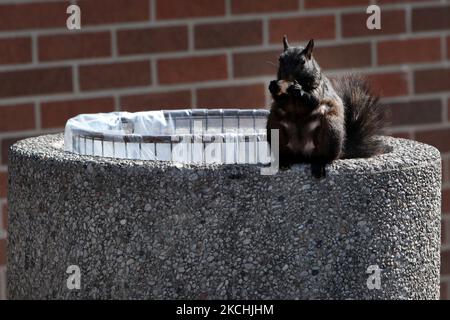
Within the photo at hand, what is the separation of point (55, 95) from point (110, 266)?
1248 millimetres

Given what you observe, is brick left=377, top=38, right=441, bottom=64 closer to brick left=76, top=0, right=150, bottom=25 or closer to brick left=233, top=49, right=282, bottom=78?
brick left=233, top=49, right=282, bottom=78

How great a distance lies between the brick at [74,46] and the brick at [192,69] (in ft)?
0.66

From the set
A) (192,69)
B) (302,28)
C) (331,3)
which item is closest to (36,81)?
(192,69)

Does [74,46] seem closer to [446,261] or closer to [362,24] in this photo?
[362,24]

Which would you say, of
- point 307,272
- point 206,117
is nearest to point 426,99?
point 206,117

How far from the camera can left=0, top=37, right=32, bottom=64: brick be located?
374cm

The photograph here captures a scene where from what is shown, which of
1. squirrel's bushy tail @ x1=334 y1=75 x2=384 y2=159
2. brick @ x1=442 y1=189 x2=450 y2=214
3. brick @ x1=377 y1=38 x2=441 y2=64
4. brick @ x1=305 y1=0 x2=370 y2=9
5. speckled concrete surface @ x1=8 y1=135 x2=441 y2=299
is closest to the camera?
speckled concrete surface @ x1=8 y1=135 x2=441 y2=299

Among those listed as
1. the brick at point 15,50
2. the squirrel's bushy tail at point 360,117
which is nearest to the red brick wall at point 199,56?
the brick at point 15,50

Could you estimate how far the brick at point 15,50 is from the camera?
374 centimetres

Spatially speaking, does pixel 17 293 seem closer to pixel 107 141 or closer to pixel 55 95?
pixel 107 141

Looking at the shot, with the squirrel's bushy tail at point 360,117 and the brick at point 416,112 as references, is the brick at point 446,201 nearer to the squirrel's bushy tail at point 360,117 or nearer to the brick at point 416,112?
the brick at point 416,112

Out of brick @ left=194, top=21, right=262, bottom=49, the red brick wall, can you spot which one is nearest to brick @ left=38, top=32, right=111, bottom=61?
the red brick wall

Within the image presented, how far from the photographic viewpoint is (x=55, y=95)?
150 inches

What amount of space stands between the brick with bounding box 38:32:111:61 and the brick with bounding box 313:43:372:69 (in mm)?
758
